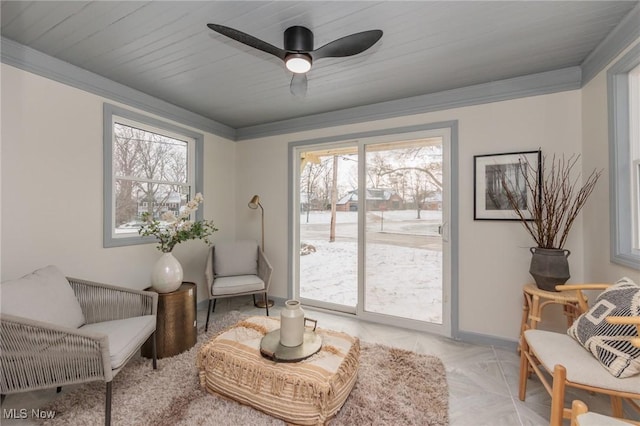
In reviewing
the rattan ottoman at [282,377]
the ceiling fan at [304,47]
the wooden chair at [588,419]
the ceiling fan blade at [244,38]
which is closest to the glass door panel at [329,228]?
the rattan ottoman at [282,377]

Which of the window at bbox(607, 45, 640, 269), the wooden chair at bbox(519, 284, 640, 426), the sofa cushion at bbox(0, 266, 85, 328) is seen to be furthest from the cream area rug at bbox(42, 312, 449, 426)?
the window at bbox(607, 45, 640, 269)

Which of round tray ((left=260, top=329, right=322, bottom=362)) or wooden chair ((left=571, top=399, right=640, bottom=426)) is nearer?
wooden chair ((left=571, top=399, right=640, bottom=426))

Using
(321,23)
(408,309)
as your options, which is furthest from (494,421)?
(321,23)

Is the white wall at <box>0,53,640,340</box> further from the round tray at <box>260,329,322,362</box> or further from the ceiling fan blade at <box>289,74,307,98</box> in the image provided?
the round tray at <box>260,329,322,362</box>

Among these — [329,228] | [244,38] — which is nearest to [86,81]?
[244,38]

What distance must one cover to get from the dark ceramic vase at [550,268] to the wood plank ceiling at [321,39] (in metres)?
1.51

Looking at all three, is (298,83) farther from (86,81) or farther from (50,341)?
(50,341)

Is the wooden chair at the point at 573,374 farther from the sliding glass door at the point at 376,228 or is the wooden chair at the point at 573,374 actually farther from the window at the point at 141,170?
the window at the point at 141,170

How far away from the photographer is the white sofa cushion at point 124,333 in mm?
1604

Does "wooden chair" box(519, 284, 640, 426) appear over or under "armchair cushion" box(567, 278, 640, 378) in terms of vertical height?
under

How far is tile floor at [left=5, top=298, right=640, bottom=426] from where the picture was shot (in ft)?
5.43

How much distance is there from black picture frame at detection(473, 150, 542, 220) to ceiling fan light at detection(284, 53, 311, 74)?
6.00ft

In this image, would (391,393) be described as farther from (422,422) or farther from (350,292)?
(350,292)

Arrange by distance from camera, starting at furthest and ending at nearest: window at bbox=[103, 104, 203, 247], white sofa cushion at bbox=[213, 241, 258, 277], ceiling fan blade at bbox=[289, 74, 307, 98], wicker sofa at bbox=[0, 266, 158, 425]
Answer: white sofa cushion at bbox=[213, 241, 258, 277]
window at bbox=[103, 104, 203, 247]
ceiling fan blade at bbox=[289, 74, 307, 98]
wicker sofa at bbox=[0, 266, 158, 425]
